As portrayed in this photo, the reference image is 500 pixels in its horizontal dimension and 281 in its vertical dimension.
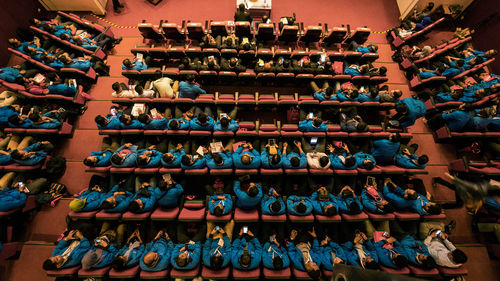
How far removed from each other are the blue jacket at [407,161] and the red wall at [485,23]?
436 centimetres

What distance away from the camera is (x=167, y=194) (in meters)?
3.40

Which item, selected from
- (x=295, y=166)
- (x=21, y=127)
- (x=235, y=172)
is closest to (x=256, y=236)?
(x=235, y=172)

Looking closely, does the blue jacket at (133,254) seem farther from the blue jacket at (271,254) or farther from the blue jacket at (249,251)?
the blue jacket at (271,254)

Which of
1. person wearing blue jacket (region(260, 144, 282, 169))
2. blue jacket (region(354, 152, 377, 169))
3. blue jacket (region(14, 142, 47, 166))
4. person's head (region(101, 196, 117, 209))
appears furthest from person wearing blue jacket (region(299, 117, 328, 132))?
blue jacket (region(14, 142, 47, 166))

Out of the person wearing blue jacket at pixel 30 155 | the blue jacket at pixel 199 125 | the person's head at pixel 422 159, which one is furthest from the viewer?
the blue jacket at pixel 199 125

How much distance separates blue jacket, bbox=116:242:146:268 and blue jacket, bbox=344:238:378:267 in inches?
140

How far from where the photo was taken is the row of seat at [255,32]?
478cm

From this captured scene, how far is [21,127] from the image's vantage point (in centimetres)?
388

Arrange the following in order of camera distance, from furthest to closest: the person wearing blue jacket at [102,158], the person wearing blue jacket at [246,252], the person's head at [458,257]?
1. the person wearing blue jacket at [102,158]
2. the person wearing blue jacket at [246,252]
3. the person's head at [458,257]

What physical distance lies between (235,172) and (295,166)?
113cm

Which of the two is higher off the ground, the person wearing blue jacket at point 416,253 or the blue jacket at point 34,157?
the blue jacket at point 34,157

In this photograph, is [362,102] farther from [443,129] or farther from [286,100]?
[443,129]

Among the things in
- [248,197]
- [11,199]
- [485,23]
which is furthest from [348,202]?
[485,23]

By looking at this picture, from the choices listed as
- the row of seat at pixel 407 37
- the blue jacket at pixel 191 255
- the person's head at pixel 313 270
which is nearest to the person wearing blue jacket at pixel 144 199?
the blue jacket at pixel 191 255
